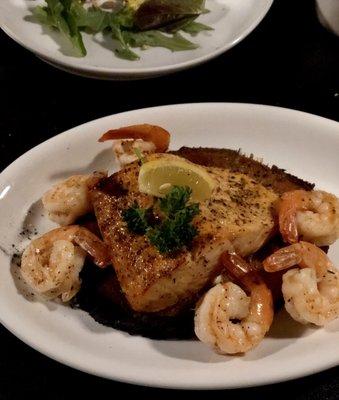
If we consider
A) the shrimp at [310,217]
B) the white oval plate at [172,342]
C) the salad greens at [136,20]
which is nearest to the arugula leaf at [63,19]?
the salad greens at [136,20]

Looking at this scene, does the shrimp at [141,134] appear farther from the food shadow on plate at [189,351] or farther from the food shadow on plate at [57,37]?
the food shadow on plate at [57,37]

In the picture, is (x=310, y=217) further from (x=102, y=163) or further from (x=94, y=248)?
(x=102, y=163)

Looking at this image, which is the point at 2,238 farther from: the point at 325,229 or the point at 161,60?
the point at 161,60

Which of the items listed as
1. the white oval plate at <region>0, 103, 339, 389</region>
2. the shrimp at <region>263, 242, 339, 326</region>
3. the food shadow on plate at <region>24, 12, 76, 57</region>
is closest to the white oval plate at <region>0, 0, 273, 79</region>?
the food shadow on plate at <region>24, 12, 76, 57</region>

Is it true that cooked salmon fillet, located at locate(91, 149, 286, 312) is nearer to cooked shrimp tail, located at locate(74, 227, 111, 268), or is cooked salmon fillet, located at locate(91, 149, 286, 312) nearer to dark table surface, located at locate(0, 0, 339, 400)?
cooked shrimp tail, located at locate(74, 227, 111, 268)

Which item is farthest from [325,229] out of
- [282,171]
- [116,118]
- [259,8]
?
[259,8]
